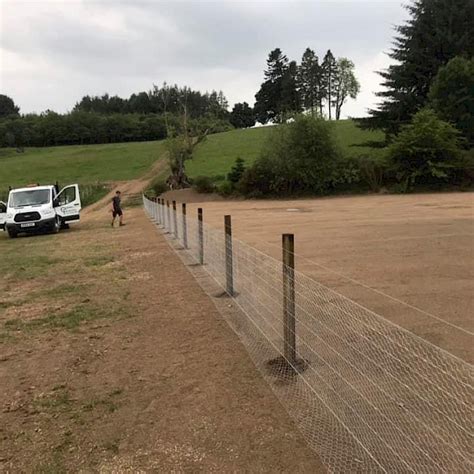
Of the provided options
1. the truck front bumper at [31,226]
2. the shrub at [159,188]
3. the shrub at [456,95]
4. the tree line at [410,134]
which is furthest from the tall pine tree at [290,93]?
the truck front bumper at [31,226]

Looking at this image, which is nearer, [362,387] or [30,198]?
[362,387]

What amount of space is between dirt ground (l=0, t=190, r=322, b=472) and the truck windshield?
14617 millimetres

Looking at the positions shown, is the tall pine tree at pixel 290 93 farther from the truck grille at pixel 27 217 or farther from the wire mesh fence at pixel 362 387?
the wire mesh fence at pixel 362 387

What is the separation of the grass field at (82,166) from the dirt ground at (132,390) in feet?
161

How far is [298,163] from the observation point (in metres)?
41.1

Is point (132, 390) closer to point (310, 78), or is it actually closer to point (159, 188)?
point (159, 188)

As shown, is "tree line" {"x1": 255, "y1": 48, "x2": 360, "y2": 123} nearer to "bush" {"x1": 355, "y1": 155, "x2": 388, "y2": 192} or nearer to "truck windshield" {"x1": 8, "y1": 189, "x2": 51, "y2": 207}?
"bush" {"x1": 355, "y1": 155, "x2": 388, "y2": 192}

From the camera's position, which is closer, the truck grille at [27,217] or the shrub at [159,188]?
the truck grille at [27,217]

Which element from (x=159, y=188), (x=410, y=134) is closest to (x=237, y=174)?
(x=159, y=188)

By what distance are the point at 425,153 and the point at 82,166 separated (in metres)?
41.6

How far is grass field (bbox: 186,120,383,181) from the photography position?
176 feet

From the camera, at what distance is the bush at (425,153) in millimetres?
40719

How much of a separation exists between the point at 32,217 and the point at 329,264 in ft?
49.9

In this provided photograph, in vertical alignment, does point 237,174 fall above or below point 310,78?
below
